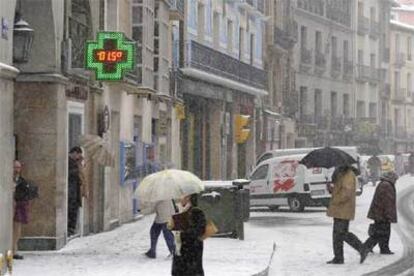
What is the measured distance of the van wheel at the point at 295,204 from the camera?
1169 inches

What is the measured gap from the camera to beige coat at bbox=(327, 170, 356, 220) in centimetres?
1577

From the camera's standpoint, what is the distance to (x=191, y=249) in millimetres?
9828

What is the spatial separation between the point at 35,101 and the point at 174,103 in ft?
50.5

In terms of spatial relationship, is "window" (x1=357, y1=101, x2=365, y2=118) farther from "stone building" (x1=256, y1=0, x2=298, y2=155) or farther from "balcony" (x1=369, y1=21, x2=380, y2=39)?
"stone building" (x1=256, y1=0, x2=298, y2=155)

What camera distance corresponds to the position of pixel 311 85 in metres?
59.2

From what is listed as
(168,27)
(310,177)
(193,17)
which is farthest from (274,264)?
(193,17)

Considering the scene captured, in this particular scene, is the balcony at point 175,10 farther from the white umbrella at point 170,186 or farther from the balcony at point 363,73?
the balcony at point 363,73

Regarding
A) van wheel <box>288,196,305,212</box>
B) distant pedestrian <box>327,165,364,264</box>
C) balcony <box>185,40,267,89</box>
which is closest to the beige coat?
distant pedestrian <box>327,165,364,264</box>

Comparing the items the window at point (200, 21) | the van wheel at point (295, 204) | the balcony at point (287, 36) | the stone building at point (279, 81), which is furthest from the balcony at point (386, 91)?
the van wheel at point (295, 204)

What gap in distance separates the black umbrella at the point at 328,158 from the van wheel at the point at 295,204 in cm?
1177

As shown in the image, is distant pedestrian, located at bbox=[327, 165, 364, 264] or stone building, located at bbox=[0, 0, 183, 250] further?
stone building, located at bbox=[0, 0, 183, 250]

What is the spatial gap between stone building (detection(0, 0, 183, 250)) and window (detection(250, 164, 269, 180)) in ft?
11.0

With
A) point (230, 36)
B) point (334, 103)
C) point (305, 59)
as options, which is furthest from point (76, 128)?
point (334, 103)

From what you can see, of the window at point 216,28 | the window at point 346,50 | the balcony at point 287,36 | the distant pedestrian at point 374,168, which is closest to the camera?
the window at point 216,28
